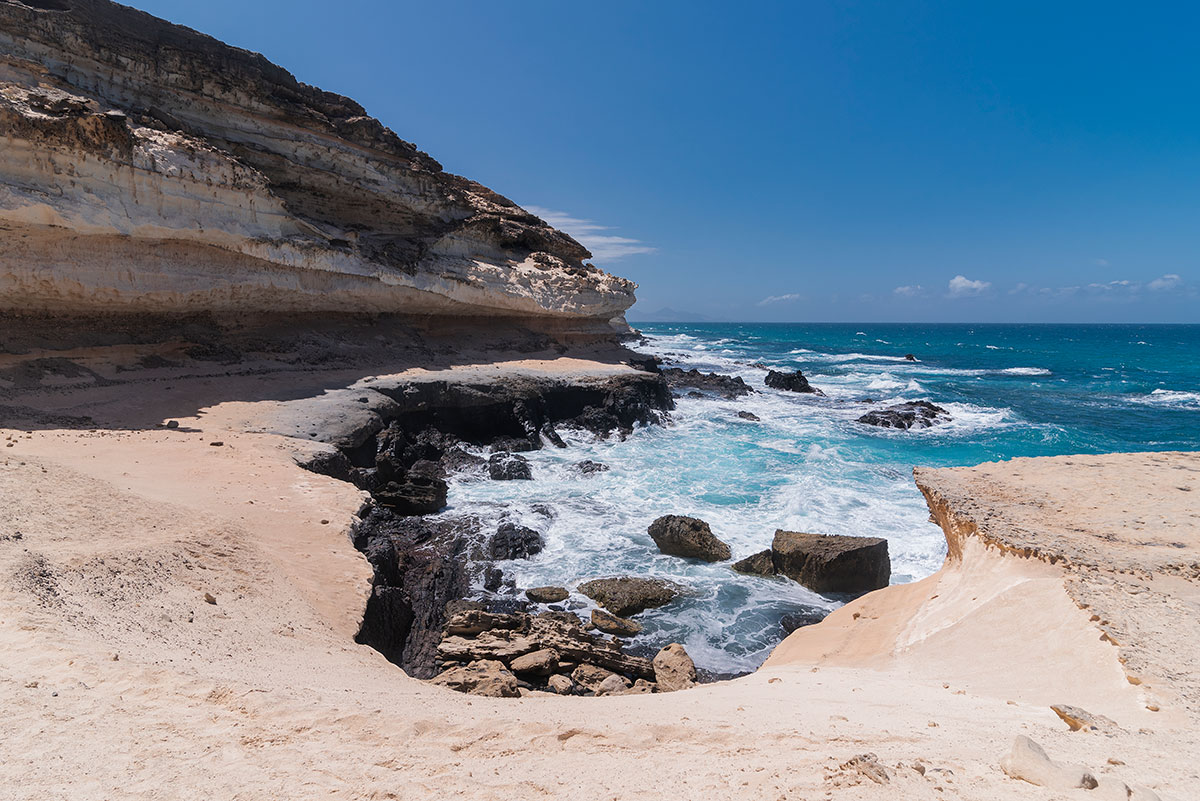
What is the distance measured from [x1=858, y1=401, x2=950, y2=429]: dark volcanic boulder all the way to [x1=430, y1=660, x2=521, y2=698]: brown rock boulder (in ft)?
69.1

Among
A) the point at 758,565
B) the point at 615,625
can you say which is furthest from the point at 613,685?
the point at 758,565

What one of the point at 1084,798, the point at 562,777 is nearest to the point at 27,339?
the point at 562,777

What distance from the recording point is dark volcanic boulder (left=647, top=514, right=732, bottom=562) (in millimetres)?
10453

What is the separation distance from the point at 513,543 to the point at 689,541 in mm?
3348

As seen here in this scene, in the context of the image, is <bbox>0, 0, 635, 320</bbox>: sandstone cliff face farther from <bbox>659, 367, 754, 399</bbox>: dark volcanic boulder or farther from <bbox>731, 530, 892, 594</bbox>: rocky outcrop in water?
<bbox>731, 530, 892, 594</bbox>: rocky outcrop in water

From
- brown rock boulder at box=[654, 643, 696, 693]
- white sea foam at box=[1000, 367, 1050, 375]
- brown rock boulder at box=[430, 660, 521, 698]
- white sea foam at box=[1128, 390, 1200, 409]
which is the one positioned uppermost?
white sea foam at box=[1000, 367, 1050, 375]

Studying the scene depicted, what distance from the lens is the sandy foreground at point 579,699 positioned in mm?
Answer: 2875

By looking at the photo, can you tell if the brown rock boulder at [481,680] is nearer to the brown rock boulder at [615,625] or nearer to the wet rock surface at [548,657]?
the wet rock surface at [548,657]

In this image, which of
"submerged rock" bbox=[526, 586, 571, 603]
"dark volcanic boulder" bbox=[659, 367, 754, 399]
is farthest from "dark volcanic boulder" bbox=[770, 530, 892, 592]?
"dark volcanic boulder" bbox=[659, 367, 754, 399]

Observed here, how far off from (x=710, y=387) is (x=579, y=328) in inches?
317

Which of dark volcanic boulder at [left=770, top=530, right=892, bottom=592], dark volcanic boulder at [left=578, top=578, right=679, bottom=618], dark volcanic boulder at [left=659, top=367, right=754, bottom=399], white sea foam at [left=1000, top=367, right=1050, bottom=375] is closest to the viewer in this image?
dark volcanic boulder at [left=578, top=578, right=679, bottom=618]

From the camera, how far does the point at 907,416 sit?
76.8 feet

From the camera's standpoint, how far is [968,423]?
23953 mm

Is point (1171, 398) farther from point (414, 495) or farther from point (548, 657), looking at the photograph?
point (414, 495)
